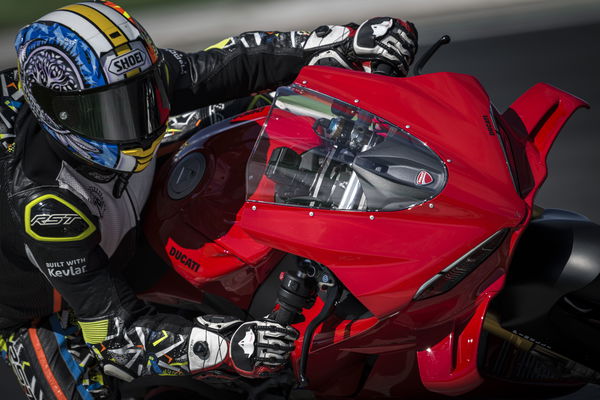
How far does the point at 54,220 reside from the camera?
2.56 metres

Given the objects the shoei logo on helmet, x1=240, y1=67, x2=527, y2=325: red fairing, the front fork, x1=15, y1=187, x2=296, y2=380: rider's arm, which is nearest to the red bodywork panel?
x1=240, y1=67, x2=527, y2=325: red fairing

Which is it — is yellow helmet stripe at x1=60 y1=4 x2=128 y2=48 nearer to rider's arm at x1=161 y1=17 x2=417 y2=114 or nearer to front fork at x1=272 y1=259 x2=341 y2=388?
rider's arm at x1=161 y1=17 x2=417 y2=114

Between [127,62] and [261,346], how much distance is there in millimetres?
1022

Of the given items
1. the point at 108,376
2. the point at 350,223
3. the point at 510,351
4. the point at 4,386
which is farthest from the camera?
the point at 4,386

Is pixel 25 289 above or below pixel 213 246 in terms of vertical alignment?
below

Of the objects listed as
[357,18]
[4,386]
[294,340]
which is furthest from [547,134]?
[357,18]

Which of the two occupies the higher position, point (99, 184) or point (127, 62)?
point (127, 62)

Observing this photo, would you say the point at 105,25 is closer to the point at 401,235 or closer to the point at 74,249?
the point at 74,249

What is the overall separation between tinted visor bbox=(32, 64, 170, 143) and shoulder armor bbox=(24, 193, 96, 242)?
0.25 metres

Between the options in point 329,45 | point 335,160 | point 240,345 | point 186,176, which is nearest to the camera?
point 335,160

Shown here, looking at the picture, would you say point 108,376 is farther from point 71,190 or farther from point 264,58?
point 264,58

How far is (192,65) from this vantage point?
333 cm

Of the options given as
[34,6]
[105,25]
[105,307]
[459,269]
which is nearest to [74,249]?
[105,307]

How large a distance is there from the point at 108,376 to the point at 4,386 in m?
0.97
